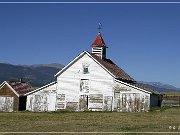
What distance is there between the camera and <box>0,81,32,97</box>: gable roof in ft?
197

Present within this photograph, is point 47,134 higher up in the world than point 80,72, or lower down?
lower down

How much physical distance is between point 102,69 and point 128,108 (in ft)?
19.1

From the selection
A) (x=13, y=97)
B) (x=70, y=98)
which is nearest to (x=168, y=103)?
(x=70, y=98)

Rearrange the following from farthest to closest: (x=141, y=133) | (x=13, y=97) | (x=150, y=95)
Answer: (x=13, y=97) → (x=150, y=95) → (x=141, y=133)

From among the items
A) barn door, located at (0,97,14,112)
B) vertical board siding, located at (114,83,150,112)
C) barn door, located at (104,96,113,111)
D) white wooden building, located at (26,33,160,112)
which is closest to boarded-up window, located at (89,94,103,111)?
white wooden building, located at (26,33,160,112)

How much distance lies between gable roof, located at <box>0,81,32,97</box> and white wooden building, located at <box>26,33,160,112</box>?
2043mm

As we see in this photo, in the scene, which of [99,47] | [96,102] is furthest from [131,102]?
[99,47]

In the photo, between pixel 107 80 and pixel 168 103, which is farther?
pixel 168 103

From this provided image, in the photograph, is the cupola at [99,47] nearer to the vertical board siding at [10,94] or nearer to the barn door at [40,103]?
the barn door at [40,103]

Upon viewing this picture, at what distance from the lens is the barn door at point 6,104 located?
60.0 m

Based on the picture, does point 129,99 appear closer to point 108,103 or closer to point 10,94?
point 108,103

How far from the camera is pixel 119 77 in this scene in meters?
58.3

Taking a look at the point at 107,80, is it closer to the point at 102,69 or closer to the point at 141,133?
the point at 102,69

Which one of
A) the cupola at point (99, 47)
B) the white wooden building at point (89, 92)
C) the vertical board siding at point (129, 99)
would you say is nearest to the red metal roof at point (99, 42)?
the cupola at point (99, 47)
